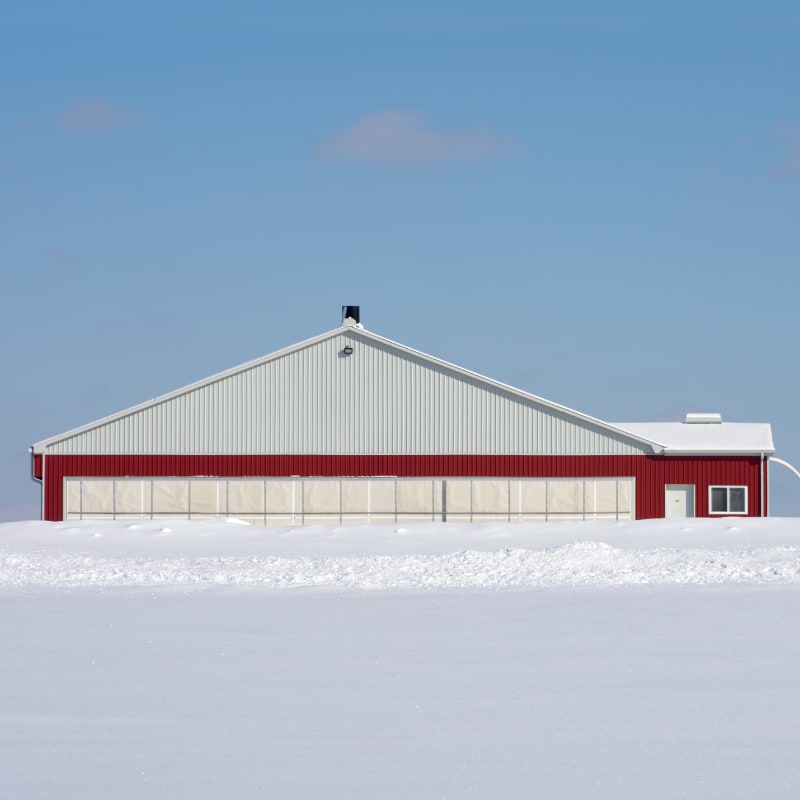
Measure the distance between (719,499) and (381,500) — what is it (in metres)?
12.2

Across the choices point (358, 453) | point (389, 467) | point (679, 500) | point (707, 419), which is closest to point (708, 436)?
point (707, 419)

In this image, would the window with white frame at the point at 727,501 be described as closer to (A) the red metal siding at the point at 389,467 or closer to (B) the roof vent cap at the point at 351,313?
(A) the red metal siding at the point at 389,467

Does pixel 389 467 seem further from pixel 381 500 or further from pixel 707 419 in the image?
pixel 707 419

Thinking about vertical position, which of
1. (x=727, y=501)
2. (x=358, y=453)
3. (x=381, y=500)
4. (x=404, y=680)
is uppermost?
(x=358, y=453)

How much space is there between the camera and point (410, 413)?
4478 centimetres

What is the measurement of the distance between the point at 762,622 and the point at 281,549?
17002mm

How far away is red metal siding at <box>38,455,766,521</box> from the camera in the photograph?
44469 mm

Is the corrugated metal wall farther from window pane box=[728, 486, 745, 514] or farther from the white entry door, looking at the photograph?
window pane box=[728, 486, 745, 514]

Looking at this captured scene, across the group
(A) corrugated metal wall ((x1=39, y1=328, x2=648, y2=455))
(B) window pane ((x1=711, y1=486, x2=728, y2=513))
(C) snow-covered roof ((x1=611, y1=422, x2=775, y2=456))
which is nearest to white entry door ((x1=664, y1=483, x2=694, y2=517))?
(B) window pane ((x1=711, y1=486, x2=728, y2=513))

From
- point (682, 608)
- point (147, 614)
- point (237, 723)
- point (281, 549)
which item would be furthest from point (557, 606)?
point (281, 549)

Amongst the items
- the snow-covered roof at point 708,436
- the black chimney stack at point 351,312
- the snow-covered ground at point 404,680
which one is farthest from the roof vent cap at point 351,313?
the snow-covered ground at point 404,680

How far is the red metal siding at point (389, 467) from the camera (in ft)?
146

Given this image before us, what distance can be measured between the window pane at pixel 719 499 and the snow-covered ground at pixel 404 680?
18565 mm

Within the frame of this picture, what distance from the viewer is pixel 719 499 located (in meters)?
45.5
